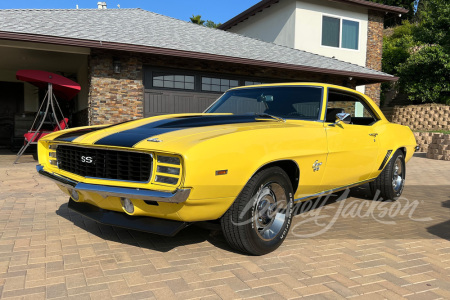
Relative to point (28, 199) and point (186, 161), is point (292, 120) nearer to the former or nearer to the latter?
point (186, 161)

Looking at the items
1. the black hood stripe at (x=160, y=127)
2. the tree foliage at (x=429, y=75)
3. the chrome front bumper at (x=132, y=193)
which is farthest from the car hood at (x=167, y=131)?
the tree foliage at (x=429, y=75)

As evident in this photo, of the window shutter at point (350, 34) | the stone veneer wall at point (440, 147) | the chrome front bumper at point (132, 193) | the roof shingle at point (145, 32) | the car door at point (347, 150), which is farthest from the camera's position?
the window shutter at point (350, 34)

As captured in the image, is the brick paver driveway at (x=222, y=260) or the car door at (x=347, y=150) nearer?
the brick paver driveway at (x=222, y=260)

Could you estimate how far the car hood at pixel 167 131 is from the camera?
276 centimetres

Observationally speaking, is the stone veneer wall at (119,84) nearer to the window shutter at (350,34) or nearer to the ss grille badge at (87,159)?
the ss grille badge at (87,159)

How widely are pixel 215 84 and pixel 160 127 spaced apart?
8.35 m

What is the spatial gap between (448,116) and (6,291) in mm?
22466

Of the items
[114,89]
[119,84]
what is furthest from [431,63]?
[114,89]

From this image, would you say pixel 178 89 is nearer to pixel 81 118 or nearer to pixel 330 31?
pixel 81 118

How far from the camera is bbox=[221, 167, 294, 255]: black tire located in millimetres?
2930

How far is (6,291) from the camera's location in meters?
2.46

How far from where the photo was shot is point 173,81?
10.6 meters

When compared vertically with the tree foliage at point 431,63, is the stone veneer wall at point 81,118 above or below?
below

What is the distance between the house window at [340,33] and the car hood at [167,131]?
15.1 m
